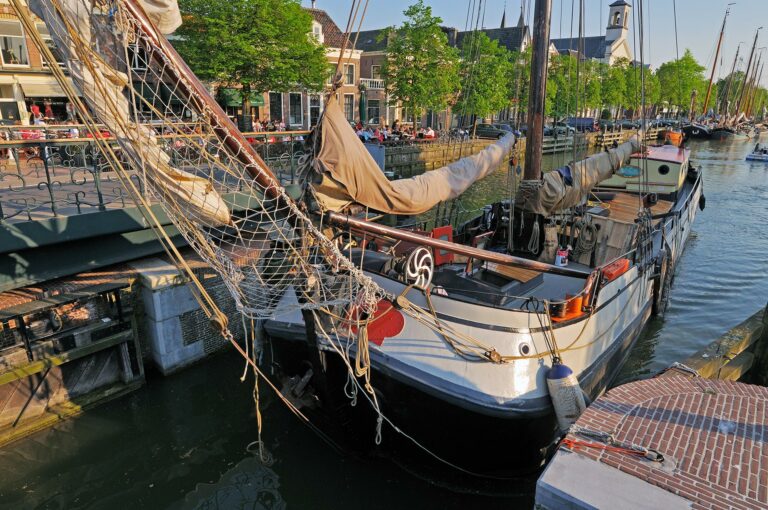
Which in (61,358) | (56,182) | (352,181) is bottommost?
(61,358)

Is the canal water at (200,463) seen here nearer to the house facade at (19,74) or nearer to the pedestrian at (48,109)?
the house facade at (19,74)

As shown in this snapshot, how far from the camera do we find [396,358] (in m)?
5.57

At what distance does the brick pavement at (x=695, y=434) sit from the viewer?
390 centimetres

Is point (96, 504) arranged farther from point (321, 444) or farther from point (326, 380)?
point (326, 380)

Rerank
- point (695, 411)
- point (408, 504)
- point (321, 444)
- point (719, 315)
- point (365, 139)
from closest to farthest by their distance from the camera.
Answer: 1. point (695, 411)
2. point (408, 504)
3. point (321, 444)
4. point (719, 315)
5. point (365, 139)

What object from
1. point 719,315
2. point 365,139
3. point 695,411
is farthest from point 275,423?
point 365,139

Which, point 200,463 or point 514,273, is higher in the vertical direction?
point 514,273

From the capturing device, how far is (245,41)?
2134cm

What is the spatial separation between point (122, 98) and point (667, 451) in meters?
5.52

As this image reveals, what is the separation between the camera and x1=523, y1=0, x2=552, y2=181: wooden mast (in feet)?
28.4

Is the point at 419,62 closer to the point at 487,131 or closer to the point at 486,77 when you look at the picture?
the point at 486,77

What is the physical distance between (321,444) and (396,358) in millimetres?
2397

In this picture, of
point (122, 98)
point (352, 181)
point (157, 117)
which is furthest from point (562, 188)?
point (122, 98)

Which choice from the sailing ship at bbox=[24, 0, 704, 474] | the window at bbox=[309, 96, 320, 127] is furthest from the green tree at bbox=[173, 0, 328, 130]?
the sailing ship at bbox=[24, 0, 704, 474]
